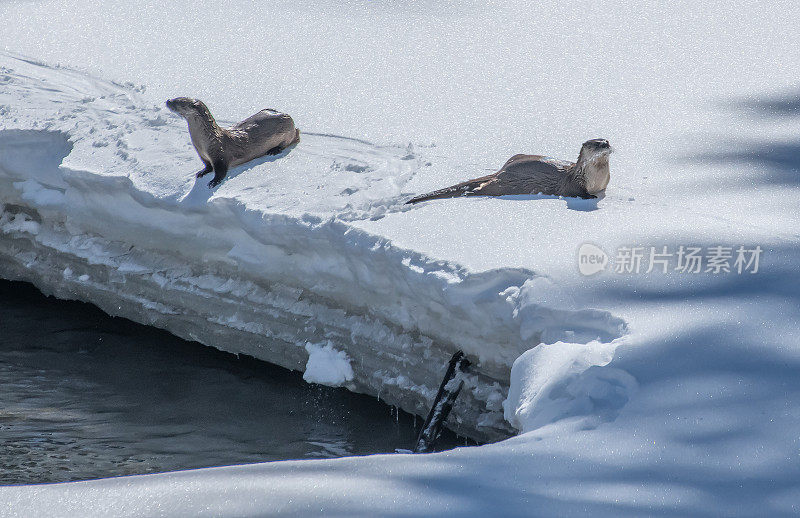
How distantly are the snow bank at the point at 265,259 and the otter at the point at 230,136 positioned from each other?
3.7 inches

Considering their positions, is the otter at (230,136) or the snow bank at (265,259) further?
the otter at (230,136)

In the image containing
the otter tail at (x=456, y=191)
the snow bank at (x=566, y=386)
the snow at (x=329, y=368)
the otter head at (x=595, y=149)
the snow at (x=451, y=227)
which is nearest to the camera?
the snow at (x=451, y=227)

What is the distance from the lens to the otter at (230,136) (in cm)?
547

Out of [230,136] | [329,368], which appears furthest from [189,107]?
[329,368]

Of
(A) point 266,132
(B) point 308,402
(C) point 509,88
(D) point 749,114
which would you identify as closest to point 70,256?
(A) point 266,132

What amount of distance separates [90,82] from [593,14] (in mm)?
4188

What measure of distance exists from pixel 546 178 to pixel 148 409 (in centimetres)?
236

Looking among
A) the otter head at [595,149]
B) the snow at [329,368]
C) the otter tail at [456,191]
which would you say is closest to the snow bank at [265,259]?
the snow at [329,368]

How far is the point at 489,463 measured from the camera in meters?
2.79

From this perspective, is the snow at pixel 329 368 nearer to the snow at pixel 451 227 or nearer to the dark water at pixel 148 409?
the snow at pixel 451 227

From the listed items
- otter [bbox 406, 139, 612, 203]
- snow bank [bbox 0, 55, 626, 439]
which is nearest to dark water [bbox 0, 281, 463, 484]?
snow bank [bbox 0, 55, 626, 439]

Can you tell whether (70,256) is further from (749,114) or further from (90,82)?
(749,114)

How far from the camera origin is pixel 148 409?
482 cm

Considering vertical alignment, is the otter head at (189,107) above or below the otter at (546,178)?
above
